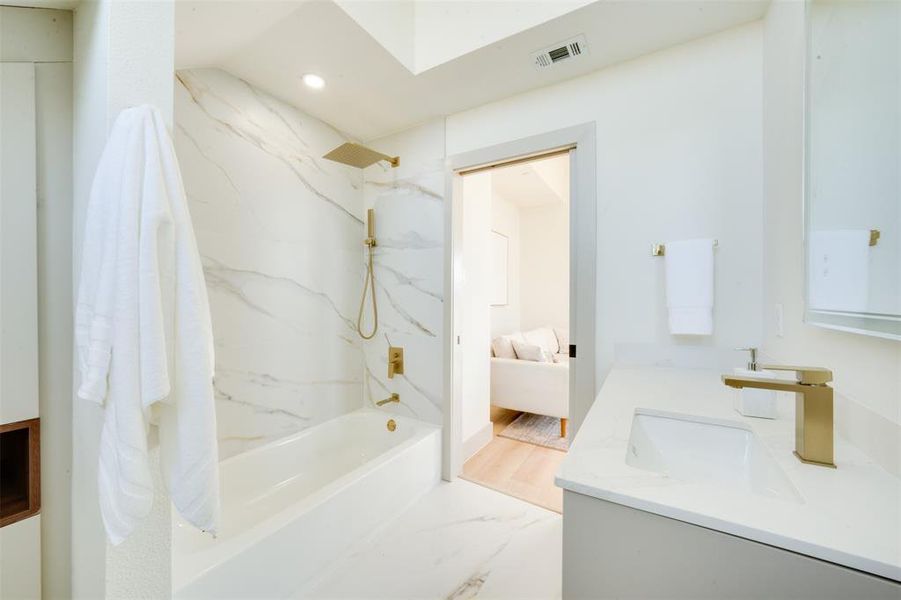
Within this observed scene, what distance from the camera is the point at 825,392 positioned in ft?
2.20

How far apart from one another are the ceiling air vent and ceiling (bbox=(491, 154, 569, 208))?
143 centimetres

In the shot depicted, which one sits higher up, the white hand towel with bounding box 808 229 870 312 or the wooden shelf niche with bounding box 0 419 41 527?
the white hand towel with bounding box 808 229 870 312

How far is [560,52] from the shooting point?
64.3 inches

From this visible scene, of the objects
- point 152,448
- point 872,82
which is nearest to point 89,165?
point 152,448

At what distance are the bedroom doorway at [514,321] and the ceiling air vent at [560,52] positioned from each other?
34cm

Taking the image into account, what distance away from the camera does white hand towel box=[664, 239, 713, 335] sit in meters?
1.48

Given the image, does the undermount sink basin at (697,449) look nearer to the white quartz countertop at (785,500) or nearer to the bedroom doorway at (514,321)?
the white quartz countertop at (785,500)

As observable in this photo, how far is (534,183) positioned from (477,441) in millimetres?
2746

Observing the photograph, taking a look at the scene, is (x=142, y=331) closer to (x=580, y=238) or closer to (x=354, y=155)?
(x=354, y=155)

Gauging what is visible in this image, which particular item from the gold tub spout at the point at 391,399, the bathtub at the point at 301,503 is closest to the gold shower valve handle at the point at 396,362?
the gold tub spout at the point at 391,399

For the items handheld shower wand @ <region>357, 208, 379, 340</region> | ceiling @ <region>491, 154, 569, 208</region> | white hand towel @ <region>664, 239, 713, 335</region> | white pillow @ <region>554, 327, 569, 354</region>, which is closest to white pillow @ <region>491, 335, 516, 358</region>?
white pillow @ <region>554, 327, 569, 354</region>

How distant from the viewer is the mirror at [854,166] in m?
0.66

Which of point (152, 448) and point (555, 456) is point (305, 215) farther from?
point (555, 456)

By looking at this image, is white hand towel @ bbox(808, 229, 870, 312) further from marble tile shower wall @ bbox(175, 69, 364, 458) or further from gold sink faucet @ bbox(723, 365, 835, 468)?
marble tile shower wall @ bbox(175, 69, 364, 458)
